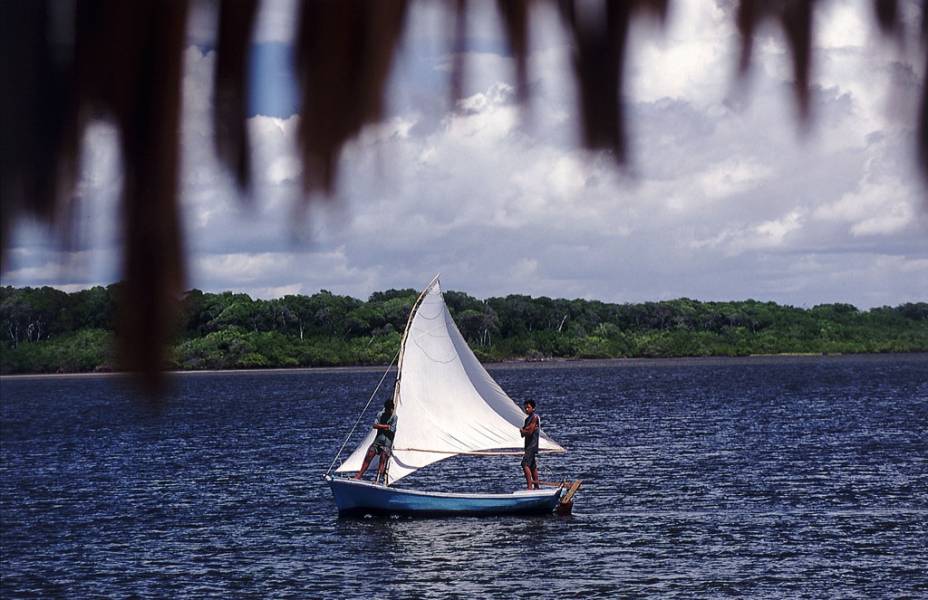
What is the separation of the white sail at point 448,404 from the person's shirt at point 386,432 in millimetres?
2517

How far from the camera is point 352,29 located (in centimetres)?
131

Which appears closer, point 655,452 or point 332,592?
point 332,592

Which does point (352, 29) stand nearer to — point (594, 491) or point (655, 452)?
point (594, 491)

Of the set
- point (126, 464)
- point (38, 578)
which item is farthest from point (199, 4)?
point (126, 464)

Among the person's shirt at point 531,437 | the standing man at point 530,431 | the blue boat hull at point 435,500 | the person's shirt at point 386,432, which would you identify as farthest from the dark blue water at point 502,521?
the person's shirt at point 386,432

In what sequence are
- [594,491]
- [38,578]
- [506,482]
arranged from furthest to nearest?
[506,482]
[594,491]
[38,578]

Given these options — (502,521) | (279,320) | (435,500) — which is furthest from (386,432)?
(279,320)

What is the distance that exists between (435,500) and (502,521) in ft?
9.30

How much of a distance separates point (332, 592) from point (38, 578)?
10.9 meters

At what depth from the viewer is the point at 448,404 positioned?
46.8 m

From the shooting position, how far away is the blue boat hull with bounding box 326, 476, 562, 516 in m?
48.0

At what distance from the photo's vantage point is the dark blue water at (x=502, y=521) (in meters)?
37.0

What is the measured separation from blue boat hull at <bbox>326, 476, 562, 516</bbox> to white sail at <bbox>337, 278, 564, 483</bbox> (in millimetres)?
2166

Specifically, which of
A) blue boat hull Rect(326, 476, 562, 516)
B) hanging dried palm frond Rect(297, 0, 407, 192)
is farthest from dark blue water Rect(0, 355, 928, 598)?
blue boat hull Rect(326, 476, 562, 516)
